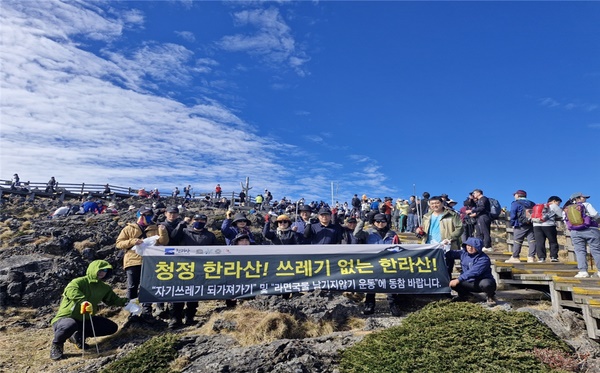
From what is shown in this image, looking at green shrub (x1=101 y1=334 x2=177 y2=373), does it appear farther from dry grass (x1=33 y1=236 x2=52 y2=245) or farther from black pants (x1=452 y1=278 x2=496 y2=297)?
dry grass (x1=33 y1=236 x2=52 y2=245)

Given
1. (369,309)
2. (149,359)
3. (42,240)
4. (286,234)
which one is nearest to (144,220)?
(286,234)

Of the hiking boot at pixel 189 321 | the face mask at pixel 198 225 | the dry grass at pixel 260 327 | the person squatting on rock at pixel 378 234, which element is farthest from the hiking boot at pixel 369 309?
the face mask at pixel 198 225

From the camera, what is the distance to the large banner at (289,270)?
7.12 meters

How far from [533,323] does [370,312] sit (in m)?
2.86

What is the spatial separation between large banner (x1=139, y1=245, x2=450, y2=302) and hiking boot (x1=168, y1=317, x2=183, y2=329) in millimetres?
465

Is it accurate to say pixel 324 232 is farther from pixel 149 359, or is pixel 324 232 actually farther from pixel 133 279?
pixel 149 359

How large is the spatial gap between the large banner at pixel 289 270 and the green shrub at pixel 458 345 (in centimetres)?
196

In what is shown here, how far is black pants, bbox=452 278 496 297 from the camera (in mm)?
6902

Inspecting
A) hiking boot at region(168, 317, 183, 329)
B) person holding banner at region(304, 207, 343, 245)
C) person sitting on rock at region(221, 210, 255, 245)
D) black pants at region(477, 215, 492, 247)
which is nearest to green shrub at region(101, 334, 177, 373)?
hiking boot at region(168, 317, 183, 329)

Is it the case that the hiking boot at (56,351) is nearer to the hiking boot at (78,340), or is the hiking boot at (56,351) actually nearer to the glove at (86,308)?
the hiking boot at (78,340)

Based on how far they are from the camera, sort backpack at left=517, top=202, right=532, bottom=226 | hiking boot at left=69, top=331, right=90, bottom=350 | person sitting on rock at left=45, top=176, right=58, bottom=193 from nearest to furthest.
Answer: hiking boot at left=69, top=331, right=90, bottom=350
backpack at left=517, top=202, right=532, bottom=226
person sitting on rock at left=45, top=176, right=58, bottom=193

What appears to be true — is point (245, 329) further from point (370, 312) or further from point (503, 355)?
point (503, 355)

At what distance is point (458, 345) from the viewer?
468 cm

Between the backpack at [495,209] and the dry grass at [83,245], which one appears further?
the dry grass at [83,245]
